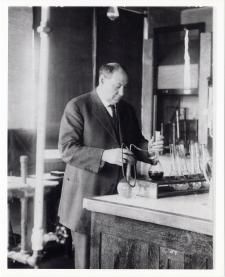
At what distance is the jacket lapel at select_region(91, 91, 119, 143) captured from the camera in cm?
228

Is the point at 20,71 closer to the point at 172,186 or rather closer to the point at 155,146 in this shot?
the point at 155,146

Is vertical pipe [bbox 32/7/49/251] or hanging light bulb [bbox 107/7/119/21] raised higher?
hanging light bulb [bbox 107/7/119/21]

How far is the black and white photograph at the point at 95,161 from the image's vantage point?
1.75 meters

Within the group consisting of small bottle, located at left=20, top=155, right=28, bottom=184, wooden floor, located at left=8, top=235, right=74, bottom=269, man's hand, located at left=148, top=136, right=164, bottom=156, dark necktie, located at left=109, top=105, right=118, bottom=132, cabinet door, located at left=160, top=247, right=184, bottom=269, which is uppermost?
dark necktie, located at left=109, top=105, right=118, bottom=132

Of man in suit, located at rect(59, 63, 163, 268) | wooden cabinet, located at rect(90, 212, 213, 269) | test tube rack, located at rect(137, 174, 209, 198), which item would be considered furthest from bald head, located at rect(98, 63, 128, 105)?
wooden cabinet, located at rect(90, 212, 213, 269)

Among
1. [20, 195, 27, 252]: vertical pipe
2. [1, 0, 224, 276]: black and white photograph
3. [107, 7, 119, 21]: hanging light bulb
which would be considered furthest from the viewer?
[107, 7, 119, 21]: hanging light bulb

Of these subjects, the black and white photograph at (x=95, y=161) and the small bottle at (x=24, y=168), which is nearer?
the black and white photograph at (x=95, y=161)

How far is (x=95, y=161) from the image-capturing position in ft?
7.05

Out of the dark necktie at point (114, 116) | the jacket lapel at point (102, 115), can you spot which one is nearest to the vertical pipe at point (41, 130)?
the jacket lapel at point (102, 115)

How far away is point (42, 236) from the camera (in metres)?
1.96

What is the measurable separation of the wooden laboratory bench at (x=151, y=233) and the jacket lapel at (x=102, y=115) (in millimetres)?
444

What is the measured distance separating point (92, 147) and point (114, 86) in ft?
1.12

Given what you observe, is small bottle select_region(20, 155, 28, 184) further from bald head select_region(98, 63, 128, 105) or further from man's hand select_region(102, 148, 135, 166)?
bald head select_region(98, 63, 128, 105)

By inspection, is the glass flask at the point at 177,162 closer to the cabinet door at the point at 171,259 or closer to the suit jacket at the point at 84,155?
the suit jacket at the point at 84,155
